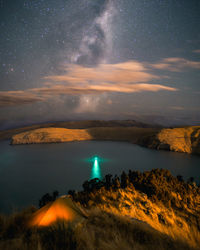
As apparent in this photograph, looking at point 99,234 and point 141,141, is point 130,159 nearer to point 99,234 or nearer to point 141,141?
point 141,141

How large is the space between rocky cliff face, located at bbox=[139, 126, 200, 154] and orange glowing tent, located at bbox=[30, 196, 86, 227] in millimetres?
98785

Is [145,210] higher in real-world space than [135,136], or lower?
higher

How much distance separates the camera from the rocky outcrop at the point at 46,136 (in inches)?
5253

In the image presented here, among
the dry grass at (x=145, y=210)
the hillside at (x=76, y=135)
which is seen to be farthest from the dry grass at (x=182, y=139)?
the dry grass at (x=145, y=210)

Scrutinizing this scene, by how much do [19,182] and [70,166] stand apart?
75.0 ft

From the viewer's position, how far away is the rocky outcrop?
5253 inches

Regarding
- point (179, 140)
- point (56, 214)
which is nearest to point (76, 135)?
point (179, 140)

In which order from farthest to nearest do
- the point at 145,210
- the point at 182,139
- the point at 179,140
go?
the point at 179,140 → the point at 182,139 → the point at 145,210

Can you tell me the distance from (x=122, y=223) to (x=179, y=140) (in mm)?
Result: 103210

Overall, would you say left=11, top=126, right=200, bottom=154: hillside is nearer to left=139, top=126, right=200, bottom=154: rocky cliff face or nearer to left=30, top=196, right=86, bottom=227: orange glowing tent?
left=139, top=126, right=200, bottom=154: rocky cliff face

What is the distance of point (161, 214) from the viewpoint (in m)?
12.8

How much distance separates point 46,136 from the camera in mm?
138000

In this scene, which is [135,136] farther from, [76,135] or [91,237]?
[91,237]

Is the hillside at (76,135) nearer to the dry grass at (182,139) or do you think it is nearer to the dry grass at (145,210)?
the dry grass at (182,139)
